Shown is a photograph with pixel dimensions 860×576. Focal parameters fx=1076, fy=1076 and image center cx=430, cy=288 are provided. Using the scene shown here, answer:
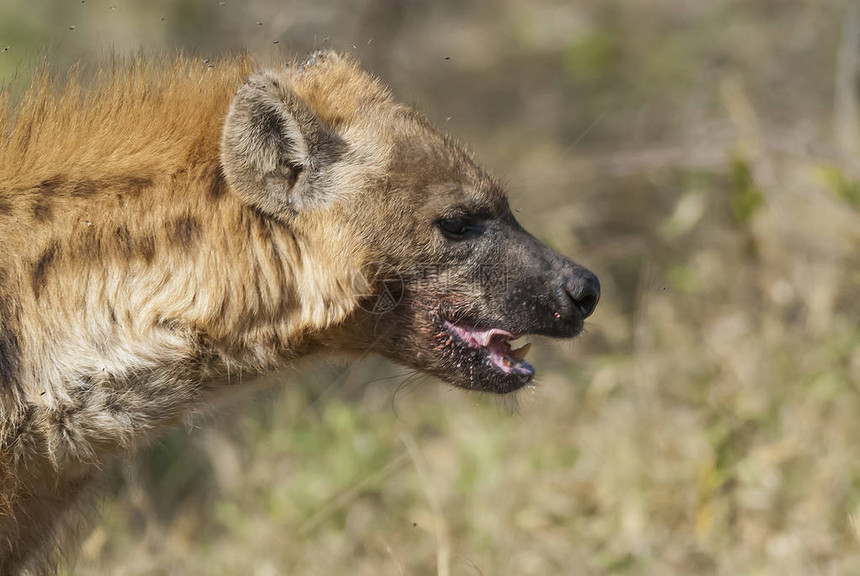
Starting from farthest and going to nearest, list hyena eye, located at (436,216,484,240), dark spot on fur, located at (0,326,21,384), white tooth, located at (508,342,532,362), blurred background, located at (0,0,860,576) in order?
1. blurred background, located at (0,0,860,576)
2. white tooth, located at (508,342,532,362)
3. hyena eye, located at (436,216,484,240)
4. dark spot on fur, located at (0,326,21,384)

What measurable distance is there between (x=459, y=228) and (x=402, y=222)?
0.15 meters

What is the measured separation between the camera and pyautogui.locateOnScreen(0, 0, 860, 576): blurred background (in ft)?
11.0

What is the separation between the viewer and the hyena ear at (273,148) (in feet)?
7.56

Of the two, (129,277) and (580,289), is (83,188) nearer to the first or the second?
(129,277)

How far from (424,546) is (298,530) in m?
0.41

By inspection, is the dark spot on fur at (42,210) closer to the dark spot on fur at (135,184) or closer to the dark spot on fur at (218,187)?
the dark spot on fur at (135,184)

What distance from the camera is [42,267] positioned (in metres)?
2.21

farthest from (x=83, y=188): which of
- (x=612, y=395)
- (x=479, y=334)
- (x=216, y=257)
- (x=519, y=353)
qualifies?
(x=612, y=395)

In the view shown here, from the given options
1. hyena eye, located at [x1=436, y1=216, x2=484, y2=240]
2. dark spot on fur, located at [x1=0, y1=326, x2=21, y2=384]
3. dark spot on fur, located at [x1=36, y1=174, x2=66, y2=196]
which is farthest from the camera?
hyena eye, located at [x1=436, y1=216, x2=484, y2=240]

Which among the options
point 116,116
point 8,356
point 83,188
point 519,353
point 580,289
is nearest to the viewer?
point 8,356

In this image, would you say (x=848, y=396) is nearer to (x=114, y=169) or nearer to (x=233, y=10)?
(x=114, y=169)

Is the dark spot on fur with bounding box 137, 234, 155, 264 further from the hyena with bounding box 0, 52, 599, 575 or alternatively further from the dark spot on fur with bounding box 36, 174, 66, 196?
the dark spot on fur with bounding box 36, 174, 66, 196

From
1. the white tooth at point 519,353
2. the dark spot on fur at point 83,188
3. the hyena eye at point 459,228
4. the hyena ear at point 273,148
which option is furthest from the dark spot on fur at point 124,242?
the white tooth at point 519,353

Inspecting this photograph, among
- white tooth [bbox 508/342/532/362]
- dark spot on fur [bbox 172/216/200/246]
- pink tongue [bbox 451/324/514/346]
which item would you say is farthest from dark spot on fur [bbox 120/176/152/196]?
white tooth [bbox 508/342/532/362]
